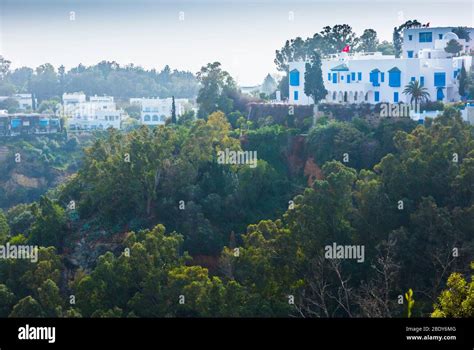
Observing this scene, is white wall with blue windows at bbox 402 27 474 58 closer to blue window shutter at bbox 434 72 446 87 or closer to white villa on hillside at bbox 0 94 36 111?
blue window shutter at bbox 434 72 446 87

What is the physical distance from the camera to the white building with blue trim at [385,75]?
18.5 m

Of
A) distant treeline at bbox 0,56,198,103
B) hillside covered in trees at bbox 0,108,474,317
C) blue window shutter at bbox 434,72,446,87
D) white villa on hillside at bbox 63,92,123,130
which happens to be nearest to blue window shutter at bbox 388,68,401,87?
blue window shutter at bbox 434,72,446,87

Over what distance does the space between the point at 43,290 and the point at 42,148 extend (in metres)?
21.1

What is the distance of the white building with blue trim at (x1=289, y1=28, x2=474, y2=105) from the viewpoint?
18.5m

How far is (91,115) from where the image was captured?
38.4 m

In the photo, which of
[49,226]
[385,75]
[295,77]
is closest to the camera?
[49,226]

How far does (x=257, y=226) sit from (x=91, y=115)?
25.7 m

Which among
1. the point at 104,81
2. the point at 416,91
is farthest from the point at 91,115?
the point at 416,91

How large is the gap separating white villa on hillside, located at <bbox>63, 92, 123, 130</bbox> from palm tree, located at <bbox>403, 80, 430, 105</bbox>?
67.1ft

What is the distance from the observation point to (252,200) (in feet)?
54.6

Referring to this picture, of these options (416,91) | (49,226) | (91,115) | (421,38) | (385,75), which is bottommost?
(49,226)

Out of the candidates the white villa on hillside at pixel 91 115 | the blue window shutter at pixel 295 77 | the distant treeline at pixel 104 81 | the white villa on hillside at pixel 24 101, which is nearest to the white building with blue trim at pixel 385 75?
the blue window shutter at pixel 295 77

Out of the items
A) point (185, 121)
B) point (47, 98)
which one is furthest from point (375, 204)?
point (47, 98)

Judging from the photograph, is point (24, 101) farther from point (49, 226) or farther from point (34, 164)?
point (49, 226)
